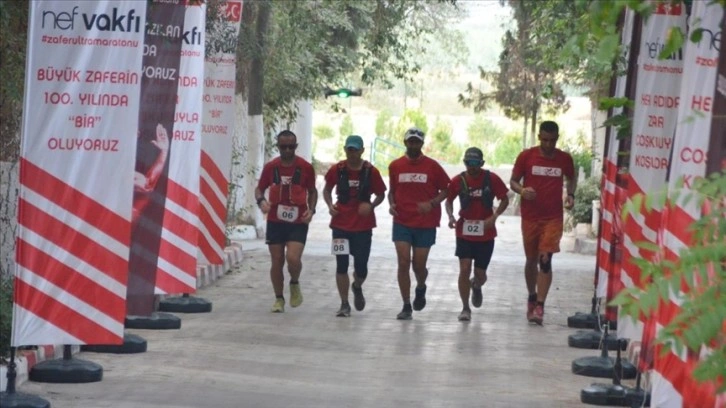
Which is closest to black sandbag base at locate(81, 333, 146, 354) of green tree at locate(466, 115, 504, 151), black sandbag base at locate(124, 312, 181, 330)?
black sandbag base at locate(124, 312, 181, 330)

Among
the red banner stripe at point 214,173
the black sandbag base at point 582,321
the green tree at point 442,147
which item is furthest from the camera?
the green tree at point 442,147

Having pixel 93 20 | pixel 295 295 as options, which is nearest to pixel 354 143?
pixel 295 295

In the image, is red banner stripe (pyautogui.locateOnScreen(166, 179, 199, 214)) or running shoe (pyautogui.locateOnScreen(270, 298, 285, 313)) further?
running shoe (pyautogui.locateOnScreen(270, 298, 285, 313))

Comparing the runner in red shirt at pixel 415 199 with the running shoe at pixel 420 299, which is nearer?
the runner in red shirt at pixel 415 199

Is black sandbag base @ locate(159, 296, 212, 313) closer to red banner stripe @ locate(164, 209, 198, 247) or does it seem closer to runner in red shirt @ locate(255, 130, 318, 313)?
runner in red shirt @ locate(255, 130, 318, 313)

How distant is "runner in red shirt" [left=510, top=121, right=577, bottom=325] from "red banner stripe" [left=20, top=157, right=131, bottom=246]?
21.2ft

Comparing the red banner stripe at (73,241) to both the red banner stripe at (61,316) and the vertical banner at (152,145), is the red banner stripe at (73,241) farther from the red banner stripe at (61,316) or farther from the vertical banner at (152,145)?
the vertical banner at (152,145)

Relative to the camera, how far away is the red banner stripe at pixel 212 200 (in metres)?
20.0

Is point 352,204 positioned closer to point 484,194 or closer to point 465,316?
point 484,194

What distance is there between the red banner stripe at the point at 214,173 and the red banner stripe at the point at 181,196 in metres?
3.61

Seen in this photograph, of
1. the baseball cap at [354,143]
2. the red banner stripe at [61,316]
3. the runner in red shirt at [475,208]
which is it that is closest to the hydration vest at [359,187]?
the baseball cap at [354,143]

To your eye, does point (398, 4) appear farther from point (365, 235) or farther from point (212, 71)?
point (365, 235)

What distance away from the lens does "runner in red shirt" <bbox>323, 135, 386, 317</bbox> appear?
17672 mm


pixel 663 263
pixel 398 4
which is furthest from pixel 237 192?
pixel 663 263
